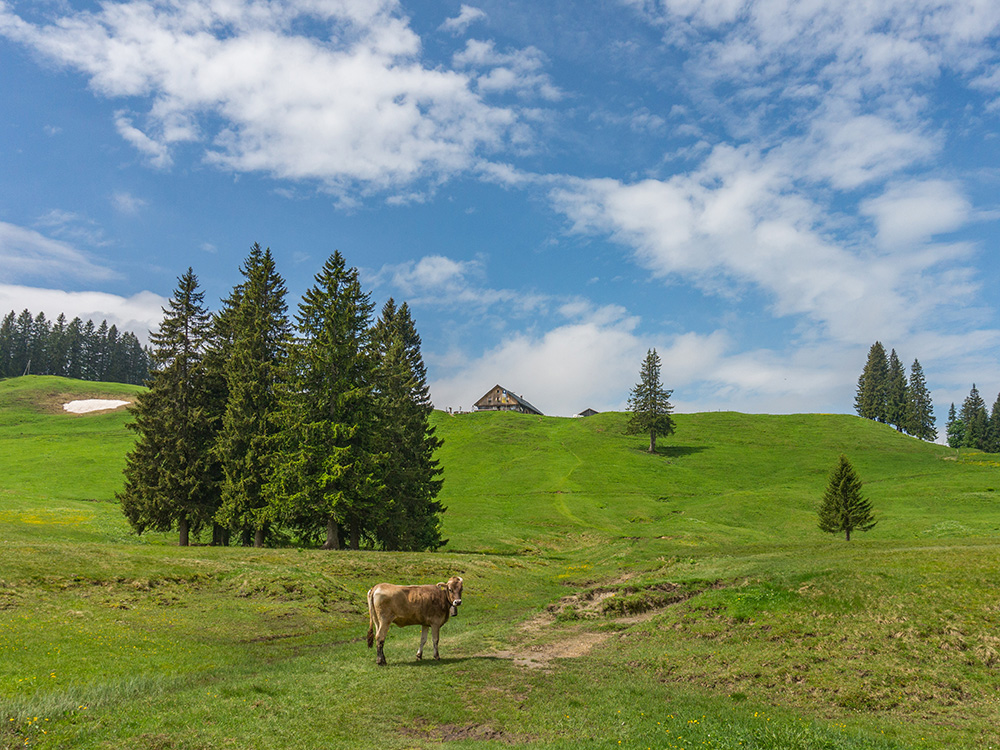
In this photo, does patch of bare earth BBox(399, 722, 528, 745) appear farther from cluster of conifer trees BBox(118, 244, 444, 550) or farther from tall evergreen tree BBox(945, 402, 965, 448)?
tall evergreen tree BBox(945, 402, 965, 448)

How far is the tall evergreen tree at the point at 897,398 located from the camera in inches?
6019

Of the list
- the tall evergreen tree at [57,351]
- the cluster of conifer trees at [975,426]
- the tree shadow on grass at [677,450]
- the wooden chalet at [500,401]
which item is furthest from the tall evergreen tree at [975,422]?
the tall evergreen tree at [57,351]

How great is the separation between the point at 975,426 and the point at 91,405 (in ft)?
767

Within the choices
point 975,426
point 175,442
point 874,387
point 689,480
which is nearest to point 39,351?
point 175,442

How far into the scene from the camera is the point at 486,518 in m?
69.6

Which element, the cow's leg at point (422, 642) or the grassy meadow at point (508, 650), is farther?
the cow's leg at point (422, 642)

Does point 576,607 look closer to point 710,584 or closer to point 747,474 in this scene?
point 710,584

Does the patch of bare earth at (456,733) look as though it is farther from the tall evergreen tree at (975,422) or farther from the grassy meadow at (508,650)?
the tall evergreen tree at (975,422)

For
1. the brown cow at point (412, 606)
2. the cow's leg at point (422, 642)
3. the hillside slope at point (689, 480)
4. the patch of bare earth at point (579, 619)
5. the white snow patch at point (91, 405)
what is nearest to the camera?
the cow's leg at point (422, 642)

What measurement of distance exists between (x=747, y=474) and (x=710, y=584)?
77.0 metres

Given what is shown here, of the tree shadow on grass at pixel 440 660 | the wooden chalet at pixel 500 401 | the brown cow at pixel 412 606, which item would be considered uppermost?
the wooden chalet at pixel 500 401

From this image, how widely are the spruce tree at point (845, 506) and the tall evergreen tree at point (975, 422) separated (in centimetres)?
14610

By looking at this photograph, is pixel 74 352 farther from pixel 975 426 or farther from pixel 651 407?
pixel 975 426

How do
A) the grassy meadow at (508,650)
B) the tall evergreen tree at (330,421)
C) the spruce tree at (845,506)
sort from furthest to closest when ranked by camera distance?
1. the spruce tree at (845,506)
2. the tall evergreen tree at (330,421)
3. the grassy meadow at (508,650)
